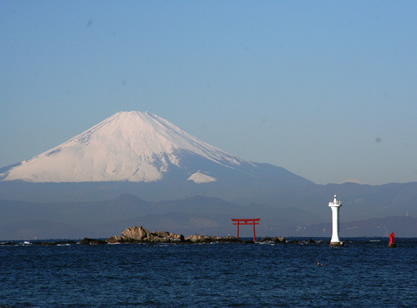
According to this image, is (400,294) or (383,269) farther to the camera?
(383,269)

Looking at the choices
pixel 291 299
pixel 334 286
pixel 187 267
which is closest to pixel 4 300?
pixel 291 299

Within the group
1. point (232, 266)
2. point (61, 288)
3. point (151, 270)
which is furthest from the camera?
point (232, 266)

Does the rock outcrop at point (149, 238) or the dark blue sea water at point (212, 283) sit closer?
the dark blue sea water at point (212, 283)

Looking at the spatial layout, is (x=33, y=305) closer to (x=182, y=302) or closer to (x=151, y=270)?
(x=182, y=302)

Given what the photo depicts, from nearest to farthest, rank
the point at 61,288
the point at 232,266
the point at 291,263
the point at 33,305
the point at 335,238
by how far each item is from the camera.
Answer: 1. the point at 33,305
2. the point at 61,288
3. the point at 232,266
4. the point at 291,263
5. the point at 335,238

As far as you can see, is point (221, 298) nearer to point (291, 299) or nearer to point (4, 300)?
point (291, 299)

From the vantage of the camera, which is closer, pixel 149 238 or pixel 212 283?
pixel 212 283

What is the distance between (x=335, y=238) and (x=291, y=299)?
199ft

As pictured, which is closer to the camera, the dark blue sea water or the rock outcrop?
the dark blue sea water

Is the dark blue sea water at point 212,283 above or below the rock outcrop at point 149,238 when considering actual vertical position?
below

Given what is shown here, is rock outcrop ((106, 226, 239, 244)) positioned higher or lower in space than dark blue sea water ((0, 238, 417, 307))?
higher

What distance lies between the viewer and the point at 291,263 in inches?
3024

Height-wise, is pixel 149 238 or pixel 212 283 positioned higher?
pixel 149 238

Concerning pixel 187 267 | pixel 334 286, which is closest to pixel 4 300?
pixel 334 286
